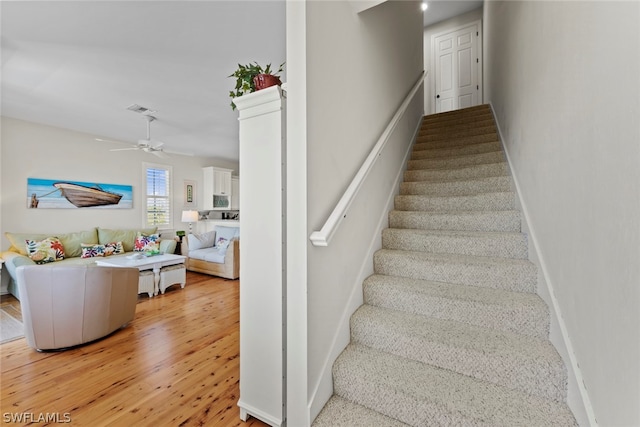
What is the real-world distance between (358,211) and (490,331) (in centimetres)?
96

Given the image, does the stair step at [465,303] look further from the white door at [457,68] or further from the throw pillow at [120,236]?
the throw pillow at [120,236]

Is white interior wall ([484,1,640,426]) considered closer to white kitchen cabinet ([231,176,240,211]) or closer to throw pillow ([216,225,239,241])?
throw pillow ([216,225,239,241])

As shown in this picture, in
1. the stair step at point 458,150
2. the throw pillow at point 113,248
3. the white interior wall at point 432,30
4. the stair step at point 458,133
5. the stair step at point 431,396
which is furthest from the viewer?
the white interior wall at point 432,30

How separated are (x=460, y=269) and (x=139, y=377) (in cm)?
239

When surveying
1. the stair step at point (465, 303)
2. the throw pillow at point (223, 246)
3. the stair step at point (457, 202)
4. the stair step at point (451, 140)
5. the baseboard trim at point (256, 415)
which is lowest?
the baseboard trim at point (256, 415)

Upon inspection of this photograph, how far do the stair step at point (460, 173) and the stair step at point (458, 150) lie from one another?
1.14 ft

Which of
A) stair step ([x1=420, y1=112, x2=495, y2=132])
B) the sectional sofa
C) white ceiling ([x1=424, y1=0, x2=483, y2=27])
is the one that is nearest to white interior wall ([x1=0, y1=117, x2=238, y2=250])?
the sectional sofa

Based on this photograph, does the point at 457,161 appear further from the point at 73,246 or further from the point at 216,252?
the point at 73,246

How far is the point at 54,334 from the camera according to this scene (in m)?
2.33

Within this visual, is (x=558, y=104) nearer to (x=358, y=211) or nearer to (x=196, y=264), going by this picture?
(x=358, y=211)

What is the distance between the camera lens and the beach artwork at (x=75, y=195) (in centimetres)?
419

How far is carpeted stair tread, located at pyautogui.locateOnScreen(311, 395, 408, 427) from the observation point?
1.19 metres

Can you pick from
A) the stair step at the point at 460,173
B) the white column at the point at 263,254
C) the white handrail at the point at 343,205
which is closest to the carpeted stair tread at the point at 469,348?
the white column at the point at 263,254

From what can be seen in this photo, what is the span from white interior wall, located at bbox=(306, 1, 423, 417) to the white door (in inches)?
135
